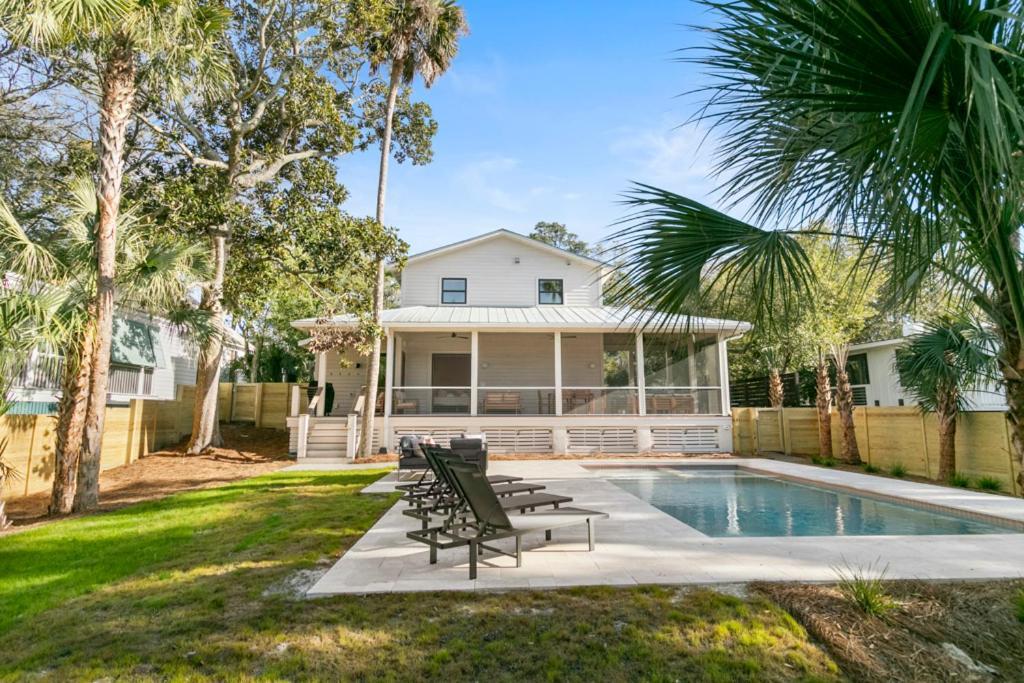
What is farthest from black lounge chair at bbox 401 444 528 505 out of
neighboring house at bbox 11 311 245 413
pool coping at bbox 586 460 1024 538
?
neighboring house at bbox 11 311 245 413

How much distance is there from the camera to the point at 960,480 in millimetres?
10336

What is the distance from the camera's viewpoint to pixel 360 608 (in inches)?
153

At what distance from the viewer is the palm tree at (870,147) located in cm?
225

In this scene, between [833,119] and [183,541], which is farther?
[183,541]

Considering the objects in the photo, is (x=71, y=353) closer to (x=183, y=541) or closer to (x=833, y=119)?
(x=183, y=541)

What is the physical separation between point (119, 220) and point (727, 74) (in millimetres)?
9201

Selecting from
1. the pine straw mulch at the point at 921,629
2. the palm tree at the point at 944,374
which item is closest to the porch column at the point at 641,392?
the palm tree at the point at 944,374

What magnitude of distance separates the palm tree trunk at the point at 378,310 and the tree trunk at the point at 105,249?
7093 mm

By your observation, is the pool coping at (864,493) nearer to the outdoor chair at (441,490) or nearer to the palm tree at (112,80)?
the outdoor chair at (441,490)

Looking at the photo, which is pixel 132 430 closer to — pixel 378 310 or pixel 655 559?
pixel 378 310

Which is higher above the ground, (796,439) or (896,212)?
(896,212)

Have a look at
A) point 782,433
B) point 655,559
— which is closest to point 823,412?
point 782,433

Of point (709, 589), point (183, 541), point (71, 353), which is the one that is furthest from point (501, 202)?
point (709, 589)

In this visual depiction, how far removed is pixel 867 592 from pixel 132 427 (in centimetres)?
1582
